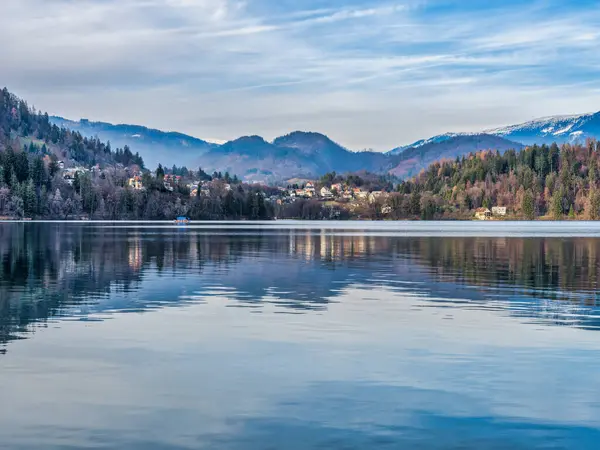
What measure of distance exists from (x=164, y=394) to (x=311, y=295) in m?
21.9

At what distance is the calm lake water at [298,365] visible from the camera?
1562 centimetres

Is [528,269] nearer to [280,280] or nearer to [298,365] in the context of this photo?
[280,280]

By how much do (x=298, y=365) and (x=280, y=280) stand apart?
26.1 metres

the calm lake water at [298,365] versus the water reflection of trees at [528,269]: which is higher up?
the water reflection of trees at [528,269]

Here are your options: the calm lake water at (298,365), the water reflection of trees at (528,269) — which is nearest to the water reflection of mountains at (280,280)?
the water reflection of trees at (528,269)

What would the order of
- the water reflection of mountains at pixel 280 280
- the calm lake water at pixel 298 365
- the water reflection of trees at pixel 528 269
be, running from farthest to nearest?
1. the water reflection of trees at pixel 528 269
2. the water reflection of mountains at pixel 280 280
3. the calm lake water at pixel 298 365

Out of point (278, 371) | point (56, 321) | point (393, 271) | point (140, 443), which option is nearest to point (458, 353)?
point (278, 371)

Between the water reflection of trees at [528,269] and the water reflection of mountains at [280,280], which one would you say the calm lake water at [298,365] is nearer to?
the water reflection of mountains at [280,280]

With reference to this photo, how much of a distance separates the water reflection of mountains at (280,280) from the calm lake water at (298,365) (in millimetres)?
289

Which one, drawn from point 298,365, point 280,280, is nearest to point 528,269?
point 280,280

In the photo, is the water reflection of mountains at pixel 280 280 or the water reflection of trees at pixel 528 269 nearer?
the water reflection of mountains at pixel 280 280

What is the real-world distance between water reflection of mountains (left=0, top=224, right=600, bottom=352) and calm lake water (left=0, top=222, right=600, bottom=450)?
29 centimetres

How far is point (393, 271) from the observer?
54906 millimetres

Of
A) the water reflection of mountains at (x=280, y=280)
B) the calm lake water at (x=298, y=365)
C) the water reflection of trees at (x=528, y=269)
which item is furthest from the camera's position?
the water reflection of trees at (x=528, y=269)
